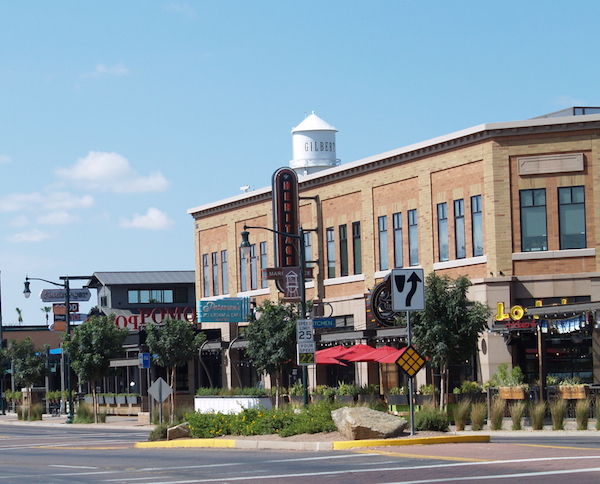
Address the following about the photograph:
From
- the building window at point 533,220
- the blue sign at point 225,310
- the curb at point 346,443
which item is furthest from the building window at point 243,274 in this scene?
the curb at point 346,443

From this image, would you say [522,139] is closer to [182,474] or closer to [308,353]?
[308,353]

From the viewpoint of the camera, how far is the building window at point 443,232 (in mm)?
41531

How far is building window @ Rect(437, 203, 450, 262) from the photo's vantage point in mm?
41531

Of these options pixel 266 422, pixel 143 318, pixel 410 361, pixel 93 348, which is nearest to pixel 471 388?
pixel 266 422

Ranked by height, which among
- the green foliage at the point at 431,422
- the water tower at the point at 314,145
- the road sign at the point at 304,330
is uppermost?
the water tower at the point at 314,145

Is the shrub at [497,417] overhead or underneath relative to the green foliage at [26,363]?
overhead

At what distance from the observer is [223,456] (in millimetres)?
21594

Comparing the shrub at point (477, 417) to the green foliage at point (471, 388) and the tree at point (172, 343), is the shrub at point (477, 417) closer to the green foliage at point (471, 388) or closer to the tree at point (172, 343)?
the green foliage at point (471, 388)

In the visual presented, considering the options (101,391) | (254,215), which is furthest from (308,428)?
(101,391)

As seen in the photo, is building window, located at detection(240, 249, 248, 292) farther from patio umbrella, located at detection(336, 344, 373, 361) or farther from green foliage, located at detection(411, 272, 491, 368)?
green foliage, located at detection(411, 272, 491, 368)

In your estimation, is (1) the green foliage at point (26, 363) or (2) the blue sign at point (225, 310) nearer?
(2) the blue sign at point (225, 310)

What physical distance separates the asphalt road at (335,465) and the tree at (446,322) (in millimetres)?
8909

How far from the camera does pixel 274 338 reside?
44.0 metres

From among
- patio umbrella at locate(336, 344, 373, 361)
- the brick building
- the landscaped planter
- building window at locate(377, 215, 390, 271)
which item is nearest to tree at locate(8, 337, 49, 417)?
the landscaped planter
